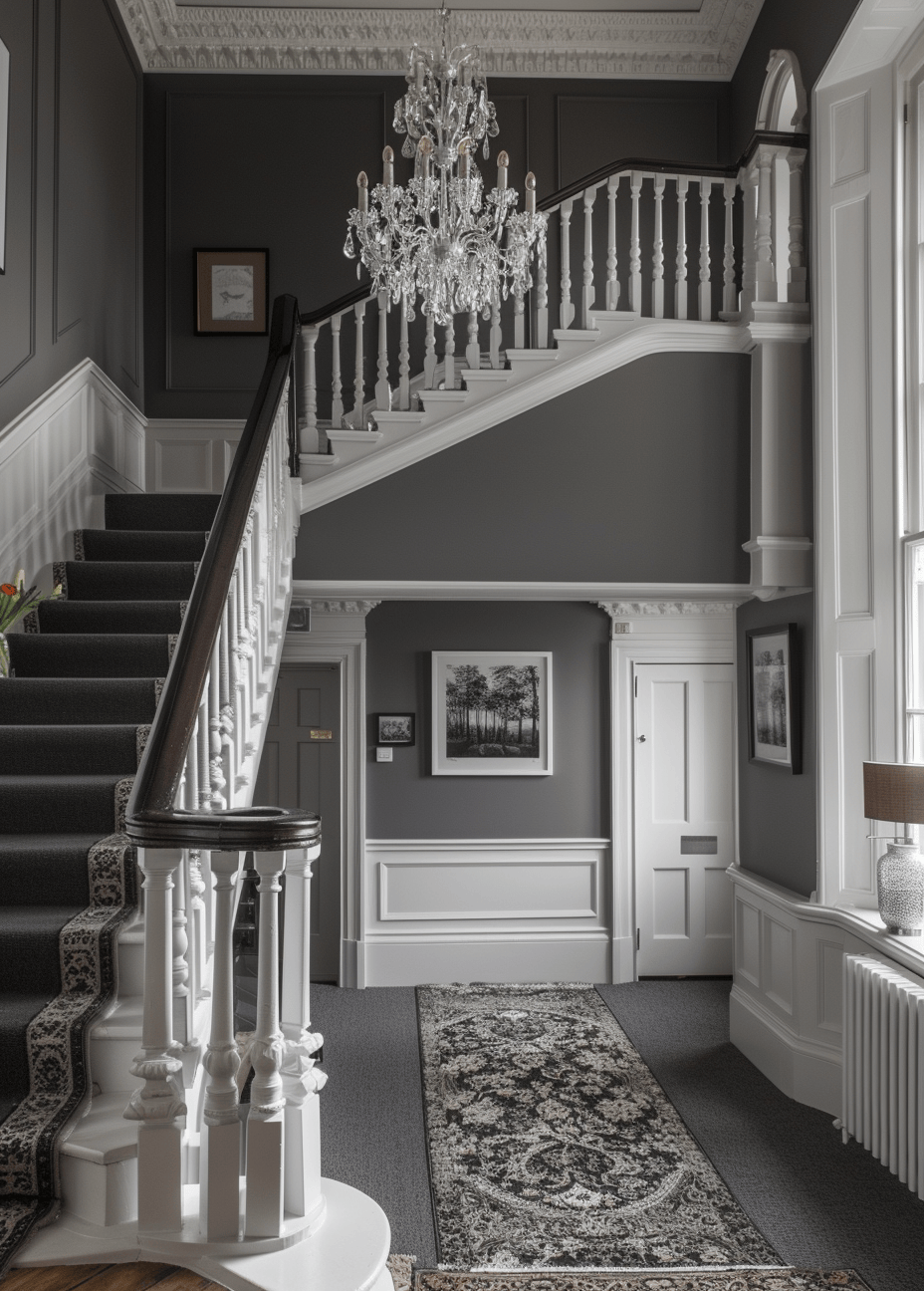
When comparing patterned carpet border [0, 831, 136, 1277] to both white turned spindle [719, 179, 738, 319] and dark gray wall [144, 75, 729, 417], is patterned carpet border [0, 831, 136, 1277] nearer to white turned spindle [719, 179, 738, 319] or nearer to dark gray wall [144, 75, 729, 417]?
white turned spindle [719, 179, 738, 319]

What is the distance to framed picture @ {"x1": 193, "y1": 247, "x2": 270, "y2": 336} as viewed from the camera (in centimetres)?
632

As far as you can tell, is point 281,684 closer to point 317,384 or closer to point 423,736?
point 423,736

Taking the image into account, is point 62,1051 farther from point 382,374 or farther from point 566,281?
point 566,281

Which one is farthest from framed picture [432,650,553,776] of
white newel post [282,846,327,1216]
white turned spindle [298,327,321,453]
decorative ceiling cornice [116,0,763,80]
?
white newel post [282,846,327,1216]

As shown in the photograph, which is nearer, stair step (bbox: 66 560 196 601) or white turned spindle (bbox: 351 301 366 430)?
stair step (bbox: 66 560 196 601)

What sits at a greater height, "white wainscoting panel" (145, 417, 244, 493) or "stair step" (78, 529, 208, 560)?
"white wainscoting panel" (145, 417, 244, 493)

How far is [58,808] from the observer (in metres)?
2.87

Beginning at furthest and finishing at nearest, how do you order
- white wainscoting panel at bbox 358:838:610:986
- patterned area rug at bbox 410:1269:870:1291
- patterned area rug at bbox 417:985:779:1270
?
1. white wainscoting panel at bbox 358:838:610:986
2. patterned area rug at bbox 417:985:779:1270
3. patterned area rug at bbox 410:1269:870:1291

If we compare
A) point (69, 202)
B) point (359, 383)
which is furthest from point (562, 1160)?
point (69, 202)

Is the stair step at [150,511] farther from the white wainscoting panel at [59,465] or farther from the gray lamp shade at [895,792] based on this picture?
the gray lamp shade at [895,792]

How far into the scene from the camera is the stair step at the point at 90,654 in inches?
146

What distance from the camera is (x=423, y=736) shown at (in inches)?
251

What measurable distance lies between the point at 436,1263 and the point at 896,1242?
148 cm

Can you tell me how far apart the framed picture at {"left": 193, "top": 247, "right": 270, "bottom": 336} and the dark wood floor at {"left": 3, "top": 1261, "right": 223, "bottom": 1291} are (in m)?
5.63
